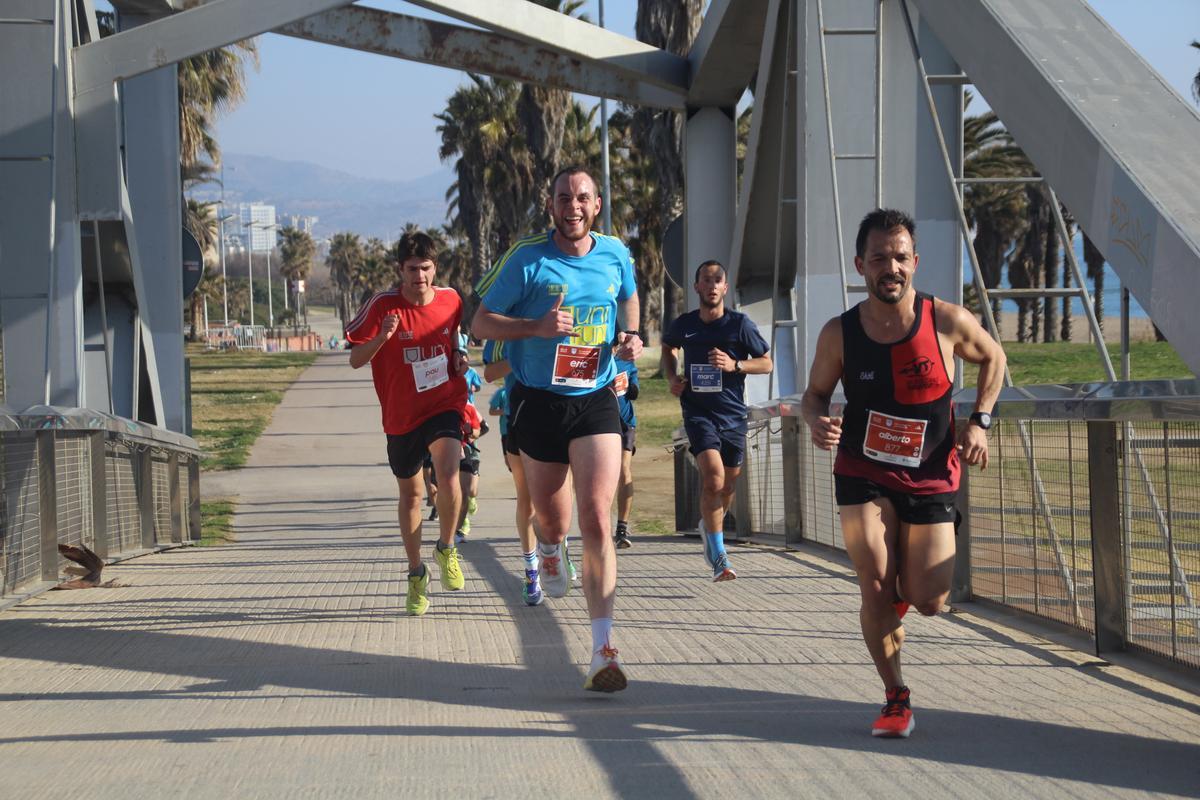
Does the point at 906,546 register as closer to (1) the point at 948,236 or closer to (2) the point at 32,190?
(1) the point at 948,236

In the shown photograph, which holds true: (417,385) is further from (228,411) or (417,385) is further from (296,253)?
(296,253)

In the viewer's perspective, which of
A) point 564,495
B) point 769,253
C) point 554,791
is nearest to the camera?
point 554,791

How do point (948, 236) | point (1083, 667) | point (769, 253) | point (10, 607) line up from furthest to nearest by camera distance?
point (769, 253)
point (948, 236)
point (10, 607)
point (1083, 667)

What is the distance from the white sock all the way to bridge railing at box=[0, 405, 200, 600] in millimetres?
3514

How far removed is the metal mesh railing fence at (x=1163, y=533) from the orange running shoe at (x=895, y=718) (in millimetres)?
1293

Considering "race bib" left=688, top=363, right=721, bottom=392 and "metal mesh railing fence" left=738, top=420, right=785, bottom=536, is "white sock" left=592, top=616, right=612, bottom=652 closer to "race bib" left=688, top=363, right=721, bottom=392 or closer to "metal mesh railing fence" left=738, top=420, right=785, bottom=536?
"race bib" left=688, top=363, right=721, bottom=392

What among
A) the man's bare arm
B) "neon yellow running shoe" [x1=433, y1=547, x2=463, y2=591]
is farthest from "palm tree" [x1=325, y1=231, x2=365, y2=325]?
the man's bare arm

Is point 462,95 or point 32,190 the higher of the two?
point 462,95

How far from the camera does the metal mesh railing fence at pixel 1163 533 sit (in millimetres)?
5559

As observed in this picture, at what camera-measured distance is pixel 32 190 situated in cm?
1156

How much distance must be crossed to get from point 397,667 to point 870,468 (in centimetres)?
230

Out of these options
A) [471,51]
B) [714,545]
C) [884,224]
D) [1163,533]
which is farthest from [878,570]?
[471,51]

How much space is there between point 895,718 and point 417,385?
3917 mm

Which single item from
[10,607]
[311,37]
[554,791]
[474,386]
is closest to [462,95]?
[311,37]
